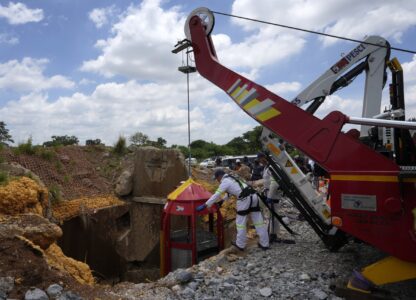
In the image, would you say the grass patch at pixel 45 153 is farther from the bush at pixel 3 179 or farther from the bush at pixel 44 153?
the bush at pixel 3 179

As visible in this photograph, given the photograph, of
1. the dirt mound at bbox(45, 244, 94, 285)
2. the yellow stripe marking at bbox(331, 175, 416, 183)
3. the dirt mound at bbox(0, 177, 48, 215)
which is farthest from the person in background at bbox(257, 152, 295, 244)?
the dirt mound at bbox(0, 177, 48, 215)

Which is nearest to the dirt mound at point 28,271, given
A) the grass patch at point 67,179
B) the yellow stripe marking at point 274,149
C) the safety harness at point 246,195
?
the safety harness at point 246,195

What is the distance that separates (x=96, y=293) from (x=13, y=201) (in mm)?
3022

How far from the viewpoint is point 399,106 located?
4.51 metres

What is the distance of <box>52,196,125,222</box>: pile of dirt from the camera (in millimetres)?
10108

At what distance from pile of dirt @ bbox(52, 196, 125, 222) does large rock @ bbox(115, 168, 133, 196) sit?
38 cm

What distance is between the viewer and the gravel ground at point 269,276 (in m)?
4.61

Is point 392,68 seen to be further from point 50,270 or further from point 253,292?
point 50,270

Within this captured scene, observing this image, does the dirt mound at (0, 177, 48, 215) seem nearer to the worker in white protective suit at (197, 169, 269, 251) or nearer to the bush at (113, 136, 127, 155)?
the worker in white protective suit at (197, 169, 269, 251)

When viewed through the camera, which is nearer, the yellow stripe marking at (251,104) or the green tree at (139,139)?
the yellow stripe marking at (251,104)

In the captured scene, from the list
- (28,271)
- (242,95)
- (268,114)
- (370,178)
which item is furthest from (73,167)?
(370,178)

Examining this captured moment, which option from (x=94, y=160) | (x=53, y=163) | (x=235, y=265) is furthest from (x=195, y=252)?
(x=94, y=160)

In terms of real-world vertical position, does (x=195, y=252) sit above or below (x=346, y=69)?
below

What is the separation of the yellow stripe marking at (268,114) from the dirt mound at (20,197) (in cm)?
457
